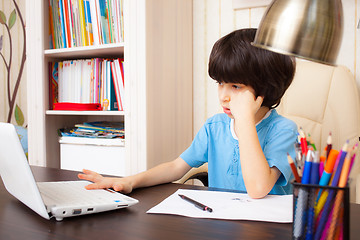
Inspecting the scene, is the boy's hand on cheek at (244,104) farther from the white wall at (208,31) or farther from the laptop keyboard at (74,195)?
the white wall at (208,31)

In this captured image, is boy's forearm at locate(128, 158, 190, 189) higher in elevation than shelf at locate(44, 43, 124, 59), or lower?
lower

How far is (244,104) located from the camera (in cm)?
98

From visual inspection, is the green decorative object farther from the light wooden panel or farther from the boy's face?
the boy's face

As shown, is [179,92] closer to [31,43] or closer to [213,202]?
[31,43]

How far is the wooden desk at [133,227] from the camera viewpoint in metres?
0.57

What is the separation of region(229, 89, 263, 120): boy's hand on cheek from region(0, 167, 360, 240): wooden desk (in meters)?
0.36

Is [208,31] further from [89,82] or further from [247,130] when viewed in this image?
[247,130]

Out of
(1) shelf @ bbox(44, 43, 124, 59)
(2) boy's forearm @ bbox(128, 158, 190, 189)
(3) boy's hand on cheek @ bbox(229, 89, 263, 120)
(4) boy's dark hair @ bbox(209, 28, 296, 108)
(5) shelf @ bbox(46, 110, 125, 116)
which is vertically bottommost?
(2) boy's forearm @ bbox(128, 158, 190, 189)

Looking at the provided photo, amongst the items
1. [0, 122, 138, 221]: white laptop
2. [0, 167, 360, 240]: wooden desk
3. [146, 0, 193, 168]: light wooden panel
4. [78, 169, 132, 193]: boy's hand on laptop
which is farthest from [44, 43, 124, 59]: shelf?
[0, 167, 360, 240]: wooden desk

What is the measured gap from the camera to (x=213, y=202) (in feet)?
2.49

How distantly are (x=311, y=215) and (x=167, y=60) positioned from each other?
1.49 metres

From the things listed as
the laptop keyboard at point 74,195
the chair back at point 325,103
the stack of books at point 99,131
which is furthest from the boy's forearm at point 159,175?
the stack of books at point 99,131

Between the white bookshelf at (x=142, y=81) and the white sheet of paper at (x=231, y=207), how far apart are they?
3.13 feet

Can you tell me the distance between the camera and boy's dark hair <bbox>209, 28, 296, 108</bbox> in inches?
39.4
